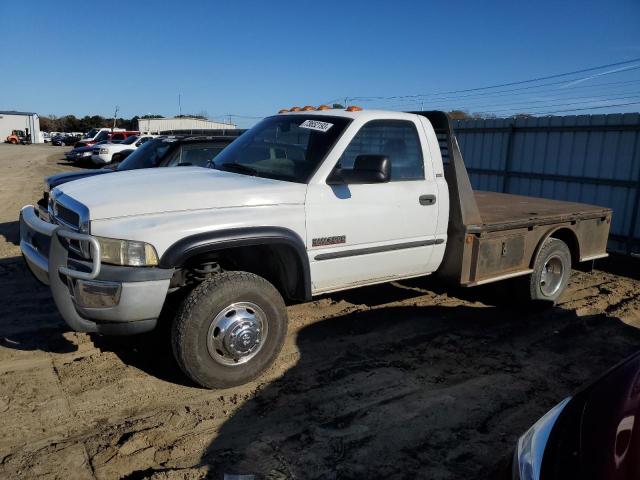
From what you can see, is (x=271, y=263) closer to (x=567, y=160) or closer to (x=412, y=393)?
(x=412, y=393)

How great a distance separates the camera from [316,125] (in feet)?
15.2

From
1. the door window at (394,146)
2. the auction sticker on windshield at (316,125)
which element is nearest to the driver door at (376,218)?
the door window at (394,146)

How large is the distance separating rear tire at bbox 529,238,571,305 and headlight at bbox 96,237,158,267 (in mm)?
4103

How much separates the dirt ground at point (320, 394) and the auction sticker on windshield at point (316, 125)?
1880 mm

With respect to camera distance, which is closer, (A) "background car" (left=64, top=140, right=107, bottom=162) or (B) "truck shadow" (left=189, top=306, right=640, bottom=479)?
(B) "truck shadow" (left=189, top=306, right=640, bottom=479)

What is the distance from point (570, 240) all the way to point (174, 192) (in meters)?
4.67

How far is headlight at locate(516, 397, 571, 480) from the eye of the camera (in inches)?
72.8

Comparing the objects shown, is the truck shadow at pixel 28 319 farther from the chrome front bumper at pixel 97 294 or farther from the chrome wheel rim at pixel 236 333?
the chrome wheel rim at pixel 236 333

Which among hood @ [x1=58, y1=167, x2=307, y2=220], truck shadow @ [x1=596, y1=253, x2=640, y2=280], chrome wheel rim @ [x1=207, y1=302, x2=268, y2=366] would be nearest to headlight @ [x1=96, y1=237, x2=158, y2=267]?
hood @ [x1=58, y1=167, x2=307, y2=220]

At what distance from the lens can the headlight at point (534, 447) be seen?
185cm

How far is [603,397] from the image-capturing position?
1.99 metres

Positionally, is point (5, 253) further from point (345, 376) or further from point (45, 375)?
point (345, 376)

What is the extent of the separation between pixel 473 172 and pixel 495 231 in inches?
308

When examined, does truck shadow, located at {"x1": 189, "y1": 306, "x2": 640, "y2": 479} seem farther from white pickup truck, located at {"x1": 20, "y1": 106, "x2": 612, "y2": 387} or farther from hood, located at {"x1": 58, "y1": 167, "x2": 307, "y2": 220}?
hood, located at {"x1": 58, "y1": 167, "x2": 307, "y2": 220}
